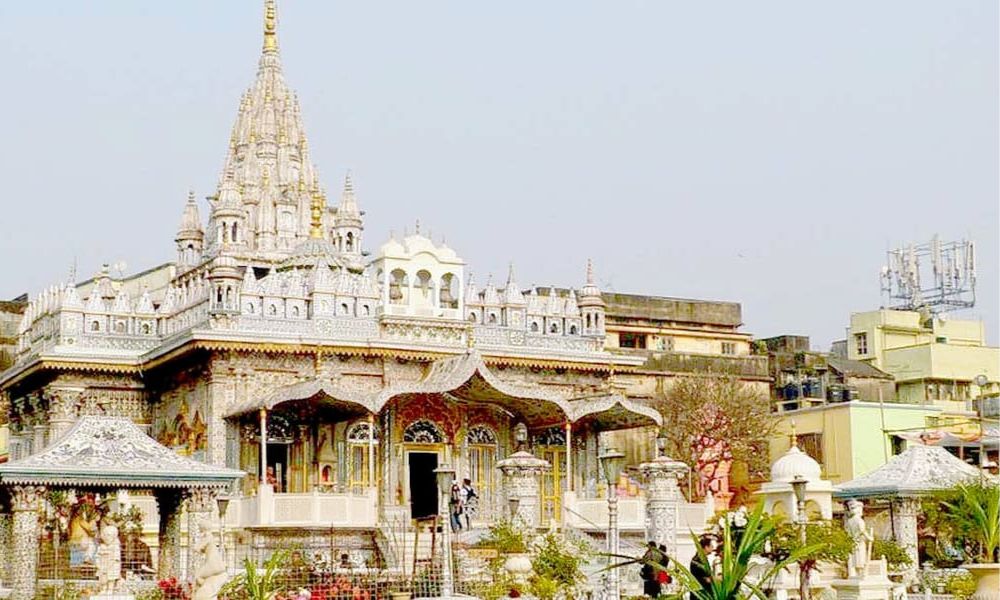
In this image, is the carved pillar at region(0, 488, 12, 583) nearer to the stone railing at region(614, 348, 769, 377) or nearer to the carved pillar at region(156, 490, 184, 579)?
the carved pillar at region(156, 490, 184, 579)

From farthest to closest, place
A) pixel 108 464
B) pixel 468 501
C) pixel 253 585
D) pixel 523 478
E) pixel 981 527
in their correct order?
1. pixel 468 501
2. pixel 523 478
3. pixel 108 464
4. pixel 981 527
5. pixel 253 585

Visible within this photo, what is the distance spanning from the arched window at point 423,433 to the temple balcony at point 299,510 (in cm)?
330

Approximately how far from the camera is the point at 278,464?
34.4 meters

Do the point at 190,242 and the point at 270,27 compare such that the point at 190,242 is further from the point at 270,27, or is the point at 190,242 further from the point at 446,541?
the point at 446,541

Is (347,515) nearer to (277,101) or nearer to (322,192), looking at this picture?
(322,192)

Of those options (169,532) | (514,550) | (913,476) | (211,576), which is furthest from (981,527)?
(169,532)

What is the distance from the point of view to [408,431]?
116ft

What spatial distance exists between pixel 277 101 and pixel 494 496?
481 inches

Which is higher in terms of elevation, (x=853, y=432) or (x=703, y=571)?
(x=853, y=432)

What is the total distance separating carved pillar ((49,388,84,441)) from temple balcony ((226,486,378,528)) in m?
5.19

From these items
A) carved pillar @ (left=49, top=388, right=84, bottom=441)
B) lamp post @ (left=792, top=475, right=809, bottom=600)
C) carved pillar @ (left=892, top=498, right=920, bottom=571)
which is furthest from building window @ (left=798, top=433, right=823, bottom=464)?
lamp post @ (left=792, top=475, right=809, bottom=600)

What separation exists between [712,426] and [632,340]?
29.9 feet

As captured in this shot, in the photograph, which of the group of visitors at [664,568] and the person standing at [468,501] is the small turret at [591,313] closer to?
the person standing at [468,501]

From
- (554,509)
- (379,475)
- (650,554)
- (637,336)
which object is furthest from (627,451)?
(650,554)
